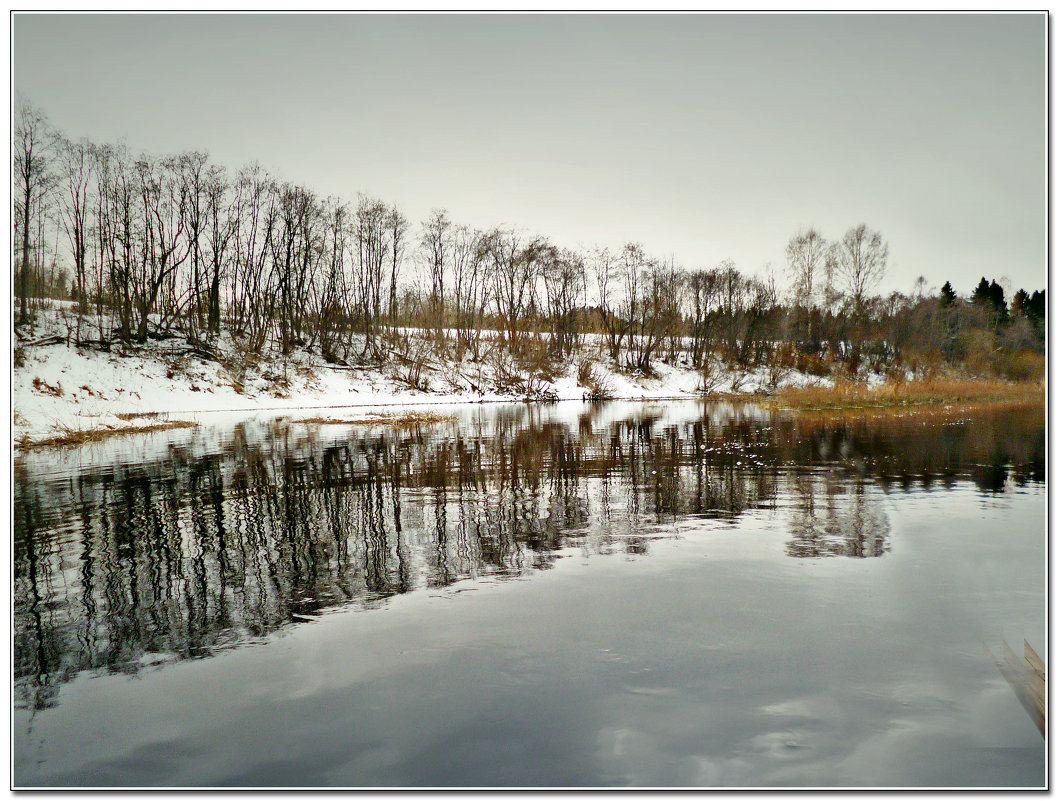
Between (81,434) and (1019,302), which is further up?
(1019,302)

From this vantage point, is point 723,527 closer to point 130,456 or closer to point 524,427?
point 130,456

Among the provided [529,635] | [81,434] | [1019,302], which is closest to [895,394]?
[1019,302]

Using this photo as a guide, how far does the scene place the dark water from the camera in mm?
3459

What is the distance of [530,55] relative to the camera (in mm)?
7234

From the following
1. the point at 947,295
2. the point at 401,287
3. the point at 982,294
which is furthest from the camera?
the point at 401,287

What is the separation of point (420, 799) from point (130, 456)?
15.2 metres

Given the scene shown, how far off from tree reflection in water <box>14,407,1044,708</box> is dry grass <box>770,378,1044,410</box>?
1257 mm

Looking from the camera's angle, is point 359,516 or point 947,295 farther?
point 947,295

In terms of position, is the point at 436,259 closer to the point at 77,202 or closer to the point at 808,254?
the point at 77,202

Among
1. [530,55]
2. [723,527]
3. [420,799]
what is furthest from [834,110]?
[420,799]

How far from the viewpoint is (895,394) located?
28.3 meters

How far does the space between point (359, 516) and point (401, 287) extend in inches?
2021

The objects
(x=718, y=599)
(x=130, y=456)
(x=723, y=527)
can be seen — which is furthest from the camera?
(x=130, y=456)

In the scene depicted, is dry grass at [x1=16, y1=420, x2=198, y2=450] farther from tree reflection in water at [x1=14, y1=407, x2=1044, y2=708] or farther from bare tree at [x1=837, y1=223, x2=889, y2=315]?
bare tree at [x1=837, y1=223, x2=889, y2=315]
